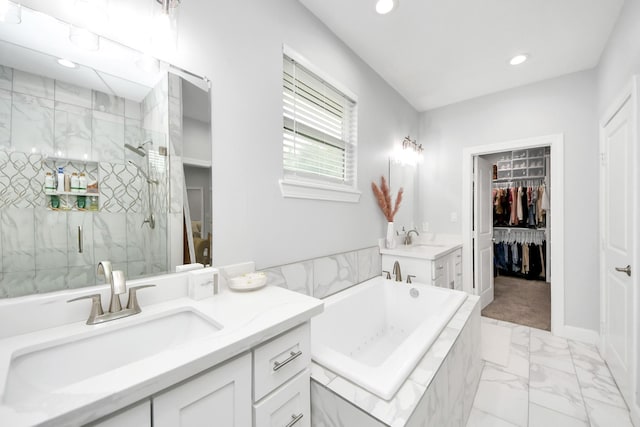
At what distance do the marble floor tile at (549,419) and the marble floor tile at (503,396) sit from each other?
0.11ft

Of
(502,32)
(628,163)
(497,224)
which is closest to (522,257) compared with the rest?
(497,224)

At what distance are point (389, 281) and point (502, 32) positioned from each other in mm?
2224

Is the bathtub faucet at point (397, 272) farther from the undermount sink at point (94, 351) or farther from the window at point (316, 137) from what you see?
the undermount sink at point (94, 351)

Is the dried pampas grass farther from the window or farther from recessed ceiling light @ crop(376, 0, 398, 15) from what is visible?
recessed ceiling light @ crop(376, 0, 398, 15)

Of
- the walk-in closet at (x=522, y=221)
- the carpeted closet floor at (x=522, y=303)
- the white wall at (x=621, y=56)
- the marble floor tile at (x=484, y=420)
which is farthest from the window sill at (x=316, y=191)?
the walk-in closet at (x=522, y=221)

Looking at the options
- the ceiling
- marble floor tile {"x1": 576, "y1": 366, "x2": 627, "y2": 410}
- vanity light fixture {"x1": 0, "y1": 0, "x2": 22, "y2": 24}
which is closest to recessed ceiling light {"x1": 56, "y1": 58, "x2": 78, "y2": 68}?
vanity light fixture {"x1": 0, "y1": 0, "x2": 22, "y2": 24}

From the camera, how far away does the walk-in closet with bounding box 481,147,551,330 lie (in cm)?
442

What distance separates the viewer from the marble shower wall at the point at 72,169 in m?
0.82

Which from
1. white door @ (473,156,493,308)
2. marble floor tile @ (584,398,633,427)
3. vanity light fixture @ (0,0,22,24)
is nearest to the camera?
vanity light fixture @ (0,0,22,24)

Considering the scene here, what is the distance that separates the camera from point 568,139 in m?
2.61

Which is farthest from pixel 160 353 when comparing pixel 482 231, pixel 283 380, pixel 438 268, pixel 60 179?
pixel 482 231

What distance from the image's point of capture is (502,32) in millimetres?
2043

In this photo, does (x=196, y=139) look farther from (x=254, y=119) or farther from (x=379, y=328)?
(x=379, y=328)

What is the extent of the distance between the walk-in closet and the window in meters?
3.09
